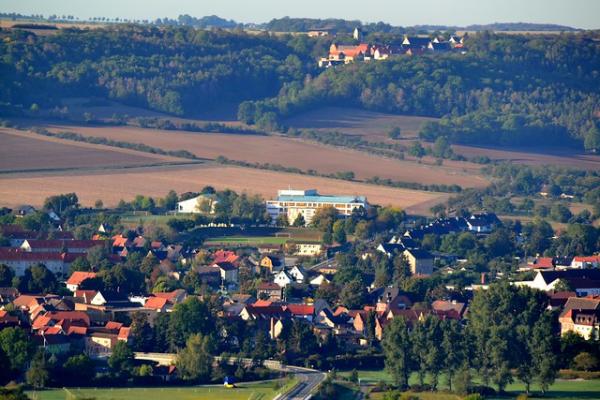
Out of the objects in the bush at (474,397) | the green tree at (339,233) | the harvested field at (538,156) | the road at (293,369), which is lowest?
the harvested field at (538,156)

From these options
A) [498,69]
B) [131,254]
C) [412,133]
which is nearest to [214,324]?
[131,254]

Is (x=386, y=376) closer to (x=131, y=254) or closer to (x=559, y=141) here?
(x=131, y=254)

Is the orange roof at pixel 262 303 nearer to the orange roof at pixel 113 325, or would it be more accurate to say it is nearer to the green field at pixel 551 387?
the orange roof at pixel 113 325

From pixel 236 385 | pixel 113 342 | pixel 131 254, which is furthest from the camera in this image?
pixel 131 254

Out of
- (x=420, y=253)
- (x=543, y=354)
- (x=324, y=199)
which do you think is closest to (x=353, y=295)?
(x=420, y=253)

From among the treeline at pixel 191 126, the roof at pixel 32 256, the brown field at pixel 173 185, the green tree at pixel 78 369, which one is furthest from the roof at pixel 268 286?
the treeline at pixel 191 126

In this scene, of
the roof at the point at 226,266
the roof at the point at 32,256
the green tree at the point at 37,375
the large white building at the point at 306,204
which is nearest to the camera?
the green tree at the point at 37,375

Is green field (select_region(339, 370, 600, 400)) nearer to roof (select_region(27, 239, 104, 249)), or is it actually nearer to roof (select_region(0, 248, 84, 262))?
roof (select_region(0, 248, 84, 262))
